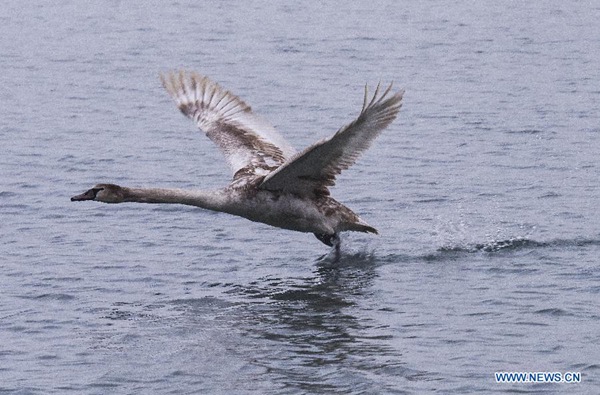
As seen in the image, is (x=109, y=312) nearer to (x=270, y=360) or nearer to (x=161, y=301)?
(x=161, y=301)

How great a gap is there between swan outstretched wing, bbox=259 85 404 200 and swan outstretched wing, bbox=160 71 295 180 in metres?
0.82

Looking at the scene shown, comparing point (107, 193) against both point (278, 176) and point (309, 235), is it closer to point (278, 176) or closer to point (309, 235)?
point (278, 176)

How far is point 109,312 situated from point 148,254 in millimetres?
2227

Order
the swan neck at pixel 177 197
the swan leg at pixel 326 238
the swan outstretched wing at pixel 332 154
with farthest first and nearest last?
the swan leg at pixel 326 238 → the swan neck at pixel 177 197 → the swan outstretched wing at pixel 332 154

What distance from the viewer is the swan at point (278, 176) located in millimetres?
14516

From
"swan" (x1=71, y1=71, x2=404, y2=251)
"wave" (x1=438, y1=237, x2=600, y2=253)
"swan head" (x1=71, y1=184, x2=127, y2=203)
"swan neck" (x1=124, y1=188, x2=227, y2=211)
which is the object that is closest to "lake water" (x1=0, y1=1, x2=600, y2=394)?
"wave" (x1=438, y1=237, x2=600, y2=253)

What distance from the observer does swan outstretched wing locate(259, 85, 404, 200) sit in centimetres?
1426

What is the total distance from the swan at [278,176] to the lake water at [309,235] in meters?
0.72

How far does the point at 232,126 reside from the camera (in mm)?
18328

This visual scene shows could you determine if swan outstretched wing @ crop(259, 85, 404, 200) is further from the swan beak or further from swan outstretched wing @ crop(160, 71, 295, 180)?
the swan beak

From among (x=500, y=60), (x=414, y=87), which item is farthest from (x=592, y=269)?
(x=500, y=60)

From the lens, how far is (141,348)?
13.8m

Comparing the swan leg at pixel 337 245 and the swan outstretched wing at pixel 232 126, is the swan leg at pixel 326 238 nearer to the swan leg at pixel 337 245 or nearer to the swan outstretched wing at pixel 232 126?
the swan leg at pixel 337 245

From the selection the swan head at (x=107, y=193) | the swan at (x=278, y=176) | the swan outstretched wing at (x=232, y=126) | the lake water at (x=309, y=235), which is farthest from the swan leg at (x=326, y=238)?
the swan head at (x=107, y=193)
